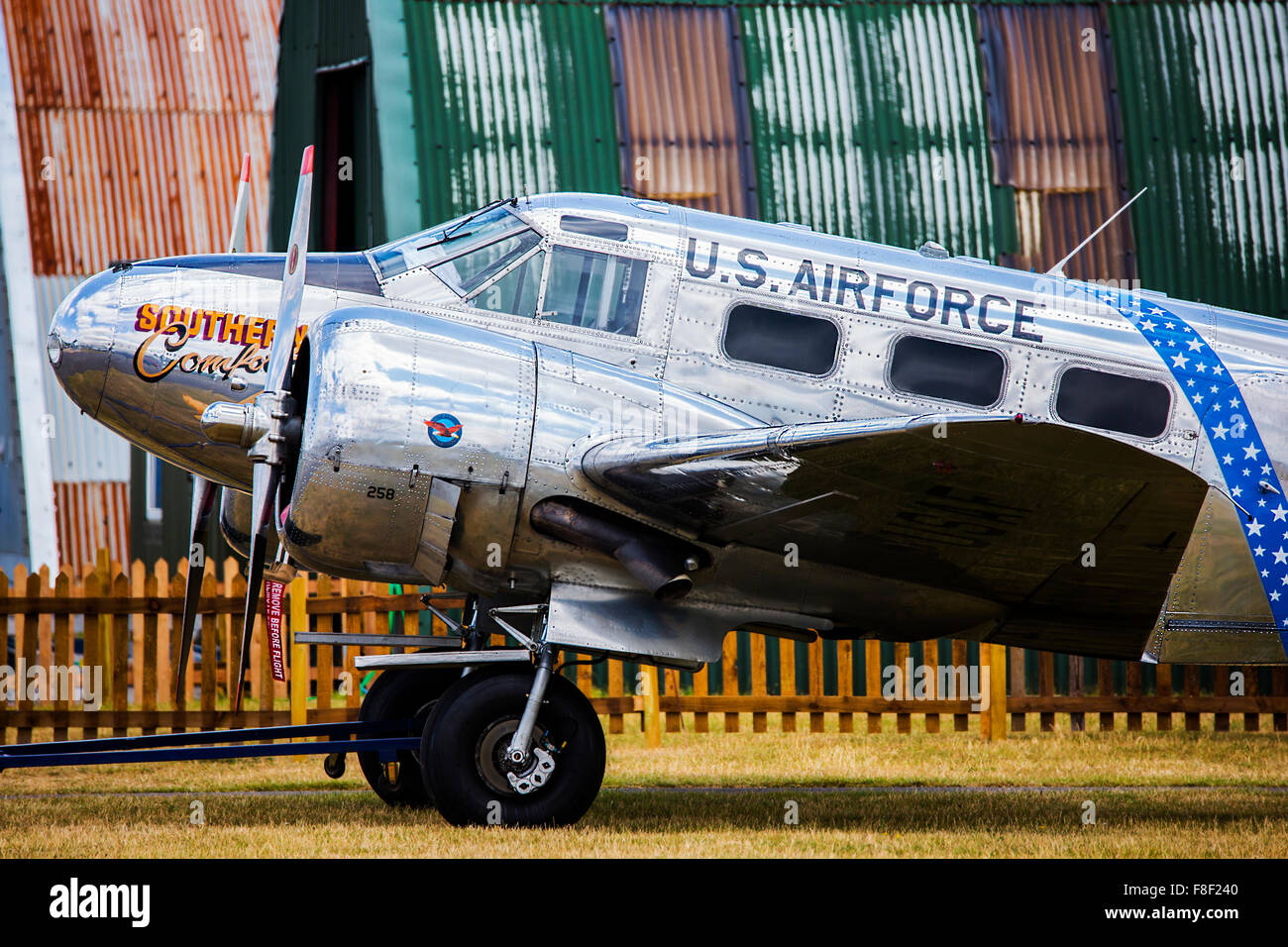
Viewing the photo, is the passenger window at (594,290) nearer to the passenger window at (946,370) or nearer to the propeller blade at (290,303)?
the propeller blade at (290,303)

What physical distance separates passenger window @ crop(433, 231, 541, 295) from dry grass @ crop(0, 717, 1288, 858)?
3507 mm

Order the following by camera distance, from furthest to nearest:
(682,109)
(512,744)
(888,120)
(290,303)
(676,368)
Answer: (888,120) < (682,109) < (676,368) < (290,303) < (512,744)

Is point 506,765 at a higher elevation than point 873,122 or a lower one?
lower

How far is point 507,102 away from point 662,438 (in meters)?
10.8

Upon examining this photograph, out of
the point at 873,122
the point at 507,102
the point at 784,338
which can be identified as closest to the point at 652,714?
the point at 784,338

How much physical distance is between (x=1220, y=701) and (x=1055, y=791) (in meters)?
4.36

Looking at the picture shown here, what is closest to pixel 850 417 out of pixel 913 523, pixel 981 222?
pixel 913 523

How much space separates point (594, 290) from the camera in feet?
30.0

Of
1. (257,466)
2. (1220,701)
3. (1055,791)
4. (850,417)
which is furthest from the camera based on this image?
(1220,701)

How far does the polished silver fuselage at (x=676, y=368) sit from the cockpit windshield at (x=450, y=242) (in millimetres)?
112

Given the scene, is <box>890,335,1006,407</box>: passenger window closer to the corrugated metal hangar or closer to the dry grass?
the dry grass

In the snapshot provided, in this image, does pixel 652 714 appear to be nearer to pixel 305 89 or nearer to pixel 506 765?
pixel 506 765

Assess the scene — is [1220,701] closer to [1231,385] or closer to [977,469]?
[1231,385]

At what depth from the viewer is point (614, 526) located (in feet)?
28.2
